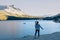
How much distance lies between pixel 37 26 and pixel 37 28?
306 mm

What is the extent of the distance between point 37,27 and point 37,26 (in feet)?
0.50

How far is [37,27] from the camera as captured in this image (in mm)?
27125

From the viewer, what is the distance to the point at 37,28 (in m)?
27.2

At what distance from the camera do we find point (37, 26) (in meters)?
27.1

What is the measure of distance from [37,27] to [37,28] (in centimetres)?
15
